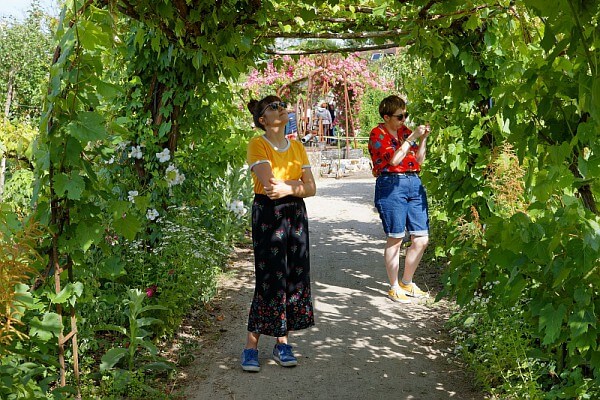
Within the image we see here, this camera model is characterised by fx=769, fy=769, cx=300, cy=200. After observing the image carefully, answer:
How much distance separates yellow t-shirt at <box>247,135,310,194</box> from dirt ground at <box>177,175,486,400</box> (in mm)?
1181

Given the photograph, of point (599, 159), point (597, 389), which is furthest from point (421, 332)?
point (599, 159)

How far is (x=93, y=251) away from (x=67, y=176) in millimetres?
2004

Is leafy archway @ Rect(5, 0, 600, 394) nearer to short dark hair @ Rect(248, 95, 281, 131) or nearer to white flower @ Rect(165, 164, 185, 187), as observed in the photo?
white flower @ Rect(165, 164, 185, 187)

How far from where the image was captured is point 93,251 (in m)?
5.17

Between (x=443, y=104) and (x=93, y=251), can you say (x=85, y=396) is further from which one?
(x=443, y=104)

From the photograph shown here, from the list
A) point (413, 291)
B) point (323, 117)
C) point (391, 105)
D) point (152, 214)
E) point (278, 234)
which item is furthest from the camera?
point (323, 117)

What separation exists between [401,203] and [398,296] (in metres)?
0.82

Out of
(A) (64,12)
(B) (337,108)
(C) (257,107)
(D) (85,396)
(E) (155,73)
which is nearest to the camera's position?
(A) (64,12)

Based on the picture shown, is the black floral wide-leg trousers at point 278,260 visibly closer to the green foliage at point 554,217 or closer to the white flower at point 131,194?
the green foliage at point 554,217

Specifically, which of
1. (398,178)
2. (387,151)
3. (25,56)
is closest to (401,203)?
(398,178)

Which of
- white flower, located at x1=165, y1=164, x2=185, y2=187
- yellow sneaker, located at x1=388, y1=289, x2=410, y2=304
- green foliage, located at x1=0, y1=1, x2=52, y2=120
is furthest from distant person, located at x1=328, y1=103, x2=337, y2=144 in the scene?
white flower, located at x1=165, y1=164, x2=185, y2=187

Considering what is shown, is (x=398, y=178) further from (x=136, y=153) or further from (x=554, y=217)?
(x=554, y=217)

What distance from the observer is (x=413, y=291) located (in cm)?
667

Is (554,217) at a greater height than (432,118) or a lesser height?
lesser
